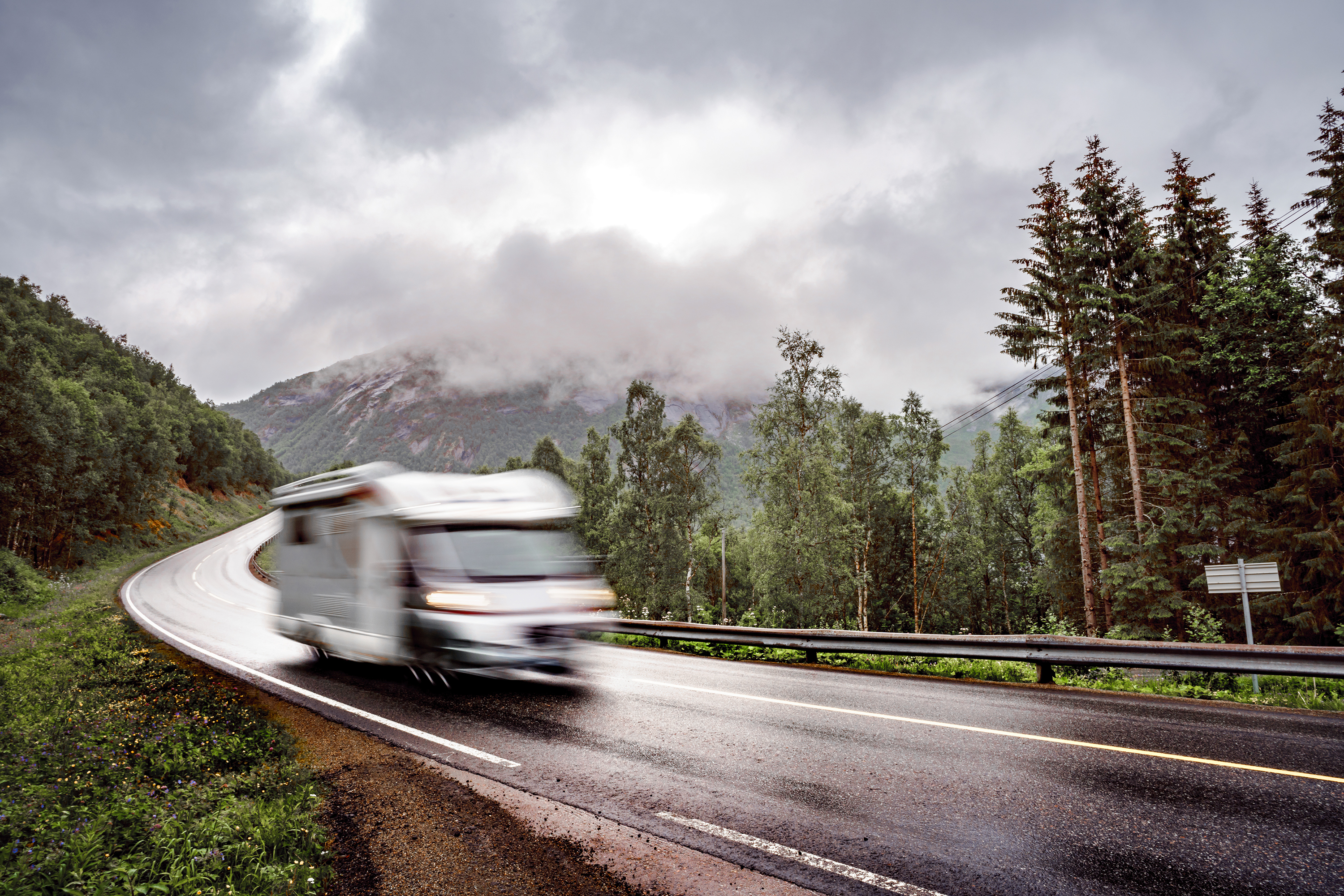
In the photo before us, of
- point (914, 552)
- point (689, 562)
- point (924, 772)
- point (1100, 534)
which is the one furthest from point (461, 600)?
point (914, 552)

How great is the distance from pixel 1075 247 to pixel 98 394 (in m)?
67.7

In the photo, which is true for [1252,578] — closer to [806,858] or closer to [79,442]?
[806,858]

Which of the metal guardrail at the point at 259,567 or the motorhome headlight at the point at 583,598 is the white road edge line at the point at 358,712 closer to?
the motorhome headlight at the point at 583,598

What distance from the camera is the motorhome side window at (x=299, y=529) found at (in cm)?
904

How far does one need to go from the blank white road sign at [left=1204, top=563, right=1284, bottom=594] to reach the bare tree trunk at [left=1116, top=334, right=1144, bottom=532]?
11.3 metres

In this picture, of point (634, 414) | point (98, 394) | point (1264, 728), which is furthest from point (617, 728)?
point (98, 394)

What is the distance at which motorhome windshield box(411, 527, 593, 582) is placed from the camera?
6879 millimetres

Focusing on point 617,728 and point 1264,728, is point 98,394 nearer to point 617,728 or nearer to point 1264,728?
point 617,728

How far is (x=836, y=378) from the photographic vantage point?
29359 millimetres

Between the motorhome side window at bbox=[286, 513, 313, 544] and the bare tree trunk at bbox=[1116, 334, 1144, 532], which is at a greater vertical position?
the bare tree trunk at bbox=[1116, 334, 1144, 532]

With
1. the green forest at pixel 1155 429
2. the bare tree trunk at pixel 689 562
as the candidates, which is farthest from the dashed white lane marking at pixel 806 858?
the bare tree trunk at pixel 689 562

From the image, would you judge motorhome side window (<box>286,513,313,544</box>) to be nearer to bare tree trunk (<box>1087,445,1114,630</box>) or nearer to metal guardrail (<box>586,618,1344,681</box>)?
metal guardrail (<box>586,618,1344,681</box>)

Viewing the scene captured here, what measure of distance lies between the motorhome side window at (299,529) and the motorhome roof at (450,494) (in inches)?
24.2

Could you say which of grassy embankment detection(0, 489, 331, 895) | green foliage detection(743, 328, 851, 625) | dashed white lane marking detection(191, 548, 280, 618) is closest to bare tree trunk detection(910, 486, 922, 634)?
green foliage detection(743, 328, 851, 625)
